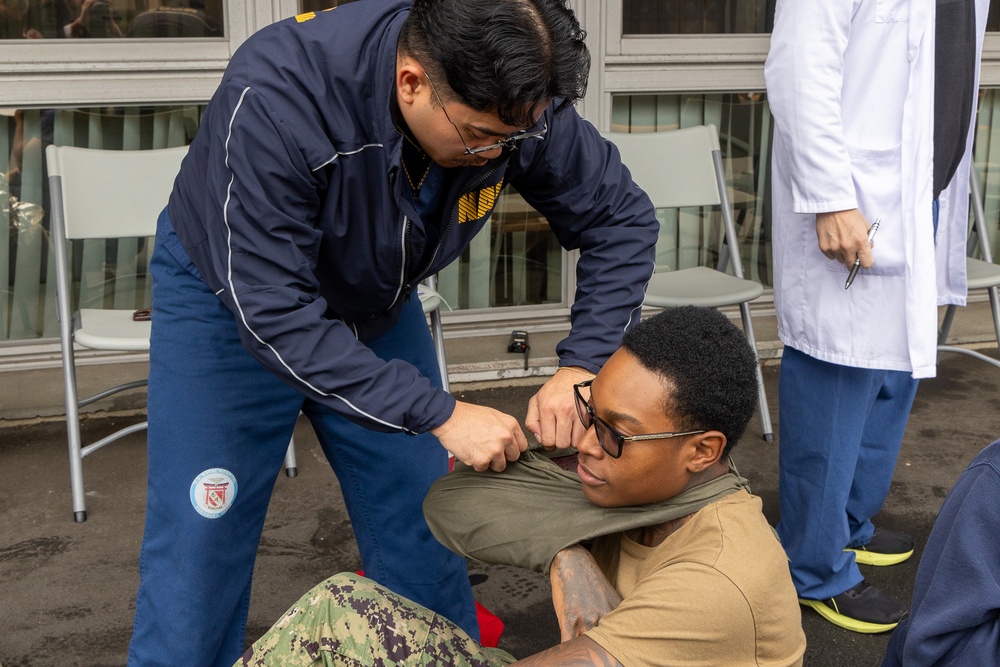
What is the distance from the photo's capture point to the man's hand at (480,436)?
1981 millimetres

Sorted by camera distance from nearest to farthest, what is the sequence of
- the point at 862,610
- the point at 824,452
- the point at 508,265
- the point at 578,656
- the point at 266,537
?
the point at 578,656, the point at 824,452, the point at 862,610, the point at 266,537, the point at 508,265

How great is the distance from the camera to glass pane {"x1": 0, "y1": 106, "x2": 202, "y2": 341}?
15.2 ft

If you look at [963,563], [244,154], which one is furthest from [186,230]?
[963,563]

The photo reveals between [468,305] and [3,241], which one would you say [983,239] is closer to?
[468,305]

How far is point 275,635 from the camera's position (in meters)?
1.95

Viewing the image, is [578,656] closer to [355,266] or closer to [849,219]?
[355,266]

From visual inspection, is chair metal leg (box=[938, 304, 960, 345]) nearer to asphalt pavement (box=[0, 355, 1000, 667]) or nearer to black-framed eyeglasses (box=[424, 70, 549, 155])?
asphalt pavement (box=[0, 355, 1000, 667])

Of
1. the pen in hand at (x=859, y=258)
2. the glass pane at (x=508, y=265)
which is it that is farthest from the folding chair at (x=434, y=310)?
the pen in hand at (x=859, y=258)

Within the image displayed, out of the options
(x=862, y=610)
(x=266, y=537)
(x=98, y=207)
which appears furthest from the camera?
(x=98, y=207)

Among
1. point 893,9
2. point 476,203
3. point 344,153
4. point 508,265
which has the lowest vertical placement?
point 508,265

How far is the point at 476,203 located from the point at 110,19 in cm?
296

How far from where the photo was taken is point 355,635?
6.36 ft

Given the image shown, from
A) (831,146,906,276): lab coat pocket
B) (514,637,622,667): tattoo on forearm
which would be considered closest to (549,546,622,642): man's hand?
(514,637,622,667): tattoo on forearm

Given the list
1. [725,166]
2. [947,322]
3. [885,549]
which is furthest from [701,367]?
[725,166]
